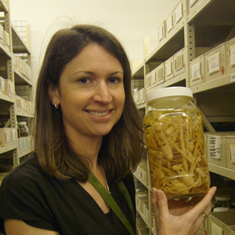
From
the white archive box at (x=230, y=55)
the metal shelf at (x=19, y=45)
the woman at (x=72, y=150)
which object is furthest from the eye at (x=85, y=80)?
the metal shelf at (x=19, y=45)

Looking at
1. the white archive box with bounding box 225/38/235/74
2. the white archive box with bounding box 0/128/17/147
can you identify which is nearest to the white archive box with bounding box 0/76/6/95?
the white archive box with bounding box 0/128/17/147

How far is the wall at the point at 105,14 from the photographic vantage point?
3.43m

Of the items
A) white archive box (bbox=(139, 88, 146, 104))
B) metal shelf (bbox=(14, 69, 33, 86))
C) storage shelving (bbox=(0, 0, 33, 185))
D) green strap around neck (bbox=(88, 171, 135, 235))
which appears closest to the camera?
green strap around neck (bbox=(88, 171, 135, 235))

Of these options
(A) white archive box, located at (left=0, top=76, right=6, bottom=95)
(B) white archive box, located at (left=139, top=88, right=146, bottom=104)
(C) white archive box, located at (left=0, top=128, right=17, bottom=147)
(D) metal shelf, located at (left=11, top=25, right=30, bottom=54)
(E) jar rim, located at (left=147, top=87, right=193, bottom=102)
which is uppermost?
(D) metal shelf, located at (left=11, top=25, right=30, bottom=54)

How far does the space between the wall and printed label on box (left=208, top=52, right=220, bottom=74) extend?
251 cm

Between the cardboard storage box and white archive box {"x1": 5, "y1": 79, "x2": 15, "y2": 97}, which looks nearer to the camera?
the cardboard storage box

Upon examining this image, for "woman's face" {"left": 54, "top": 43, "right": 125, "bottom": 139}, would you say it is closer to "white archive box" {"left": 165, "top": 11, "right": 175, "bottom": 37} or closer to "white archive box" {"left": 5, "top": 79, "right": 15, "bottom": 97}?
"white archive box" {"left": 165, "top": 11, "right": 175, "bottom": 37}

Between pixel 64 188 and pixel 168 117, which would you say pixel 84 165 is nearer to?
pixel 64 188

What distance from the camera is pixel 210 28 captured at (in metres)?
1.50

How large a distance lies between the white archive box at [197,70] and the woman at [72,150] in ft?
1.57

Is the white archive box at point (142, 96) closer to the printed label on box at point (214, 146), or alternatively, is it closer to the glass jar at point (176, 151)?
the printed label on box at point (214, 146)

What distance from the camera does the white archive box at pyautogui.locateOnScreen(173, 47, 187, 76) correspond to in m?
1.34

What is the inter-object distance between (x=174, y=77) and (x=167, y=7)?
9.03 feet

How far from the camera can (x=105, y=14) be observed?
3.55 meters
